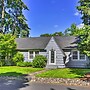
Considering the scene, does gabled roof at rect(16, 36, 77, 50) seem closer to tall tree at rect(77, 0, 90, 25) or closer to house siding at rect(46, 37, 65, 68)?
house siding at rect(46, 37, 65, 68)

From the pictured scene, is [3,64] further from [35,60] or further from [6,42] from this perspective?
[35,60]

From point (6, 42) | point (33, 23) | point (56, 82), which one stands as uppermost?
point (33, 23)

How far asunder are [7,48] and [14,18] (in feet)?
69.8

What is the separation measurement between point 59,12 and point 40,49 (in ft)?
50.1

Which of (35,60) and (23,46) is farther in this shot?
(23,46)

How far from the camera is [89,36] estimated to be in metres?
18.5

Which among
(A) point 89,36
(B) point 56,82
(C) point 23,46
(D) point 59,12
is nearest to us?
(B) point 56,82

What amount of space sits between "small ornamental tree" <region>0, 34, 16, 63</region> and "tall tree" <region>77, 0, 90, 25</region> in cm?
1413

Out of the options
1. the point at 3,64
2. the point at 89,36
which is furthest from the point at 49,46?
the point at 89,36

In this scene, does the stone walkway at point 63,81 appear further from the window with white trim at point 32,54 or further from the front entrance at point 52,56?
the window with white trim at point 32,54

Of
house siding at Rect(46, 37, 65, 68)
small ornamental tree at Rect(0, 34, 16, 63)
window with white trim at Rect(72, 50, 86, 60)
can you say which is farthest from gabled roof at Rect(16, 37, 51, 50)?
window with white trim at Rect(72, 50, 86, 60)

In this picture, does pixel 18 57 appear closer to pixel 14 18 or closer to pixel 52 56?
pixel 52 56

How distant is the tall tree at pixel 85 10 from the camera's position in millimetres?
20153

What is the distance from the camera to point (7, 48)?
31.7 m
